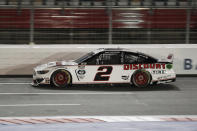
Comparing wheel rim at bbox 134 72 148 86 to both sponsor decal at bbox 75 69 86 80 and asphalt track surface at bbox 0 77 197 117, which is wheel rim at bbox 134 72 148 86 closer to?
asphalt track surface at bbox 0 77 197 117

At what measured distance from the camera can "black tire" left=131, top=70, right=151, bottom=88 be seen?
13.5 meters

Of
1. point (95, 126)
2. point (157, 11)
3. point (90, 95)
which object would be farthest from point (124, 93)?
point (157, 11)

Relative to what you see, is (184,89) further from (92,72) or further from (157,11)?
(157,11)

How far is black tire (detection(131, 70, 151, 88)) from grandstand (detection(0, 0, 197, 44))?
2972 mm

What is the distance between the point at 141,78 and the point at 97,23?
459 cm

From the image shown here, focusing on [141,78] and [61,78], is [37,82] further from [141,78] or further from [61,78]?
[141,78]

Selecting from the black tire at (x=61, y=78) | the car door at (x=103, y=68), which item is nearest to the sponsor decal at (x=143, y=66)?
the car door at (x=103, y=68)

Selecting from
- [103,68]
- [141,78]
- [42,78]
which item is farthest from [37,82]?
[141,78]

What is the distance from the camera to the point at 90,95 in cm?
1254

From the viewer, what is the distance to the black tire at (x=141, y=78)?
13500 millimetres

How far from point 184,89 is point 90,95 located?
3.14 meters

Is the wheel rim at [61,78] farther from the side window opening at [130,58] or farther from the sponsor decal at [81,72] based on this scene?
the side window opening at [130,58]

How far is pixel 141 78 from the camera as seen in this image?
13547 millimetres

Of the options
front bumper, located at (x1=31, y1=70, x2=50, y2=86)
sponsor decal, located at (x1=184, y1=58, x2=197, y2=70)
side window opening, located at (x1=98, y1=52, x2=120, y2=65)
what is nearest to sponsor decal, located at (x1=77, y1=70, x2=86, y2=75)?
side window opening, located at (x1=98, y1=52, x2=120, y2=65)
